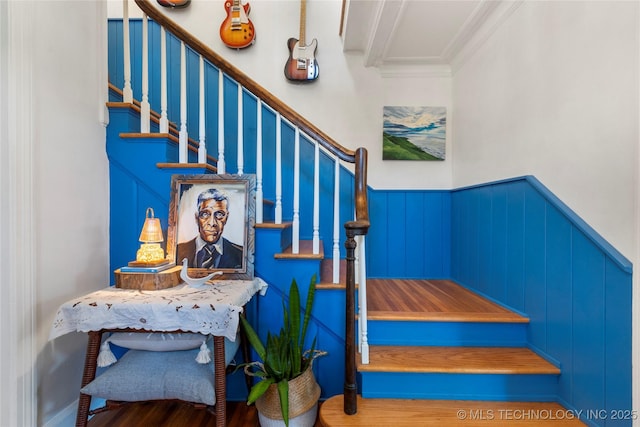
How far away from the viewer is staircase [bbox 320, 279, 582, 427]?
1.36 m

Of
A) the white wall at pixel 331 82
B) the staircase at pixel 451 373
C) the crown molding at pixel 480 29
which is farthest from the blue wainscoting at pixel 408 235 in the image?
the crown molding at pixel 480 29

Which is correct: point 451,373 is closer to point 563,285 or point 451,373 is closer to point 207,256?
point 563,285

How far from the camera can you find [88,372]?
1281 millimetres

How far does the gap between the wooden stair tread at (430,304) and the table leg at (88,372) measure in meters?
1.32

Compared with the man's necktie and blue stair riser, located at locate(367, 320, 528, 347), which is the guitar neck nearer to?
the man's necktie

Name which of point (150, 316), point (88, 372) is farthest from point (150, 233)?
point (88, 372)

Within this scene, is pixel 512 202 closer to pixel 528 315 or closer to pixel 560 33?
pixel 528 315

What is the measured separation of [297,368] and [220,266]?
664 millimetres

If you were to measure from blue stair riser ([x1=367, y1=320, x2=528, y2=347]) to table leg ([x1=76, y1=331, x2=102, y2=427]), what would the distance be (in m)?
1.32

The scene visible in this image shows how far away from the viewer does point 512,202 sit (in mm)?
1821

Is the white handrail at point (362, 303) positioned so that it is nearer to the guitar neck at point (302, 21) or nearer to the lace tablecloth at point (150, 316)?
the lace tablecloth at point (150, 316)

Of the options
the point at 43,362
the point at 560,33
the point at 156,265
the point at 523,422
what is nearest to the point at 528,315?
the point at 523,422

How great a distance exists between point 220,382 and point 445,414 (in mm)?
1024

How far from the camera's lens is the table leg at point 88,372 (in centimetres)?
127
